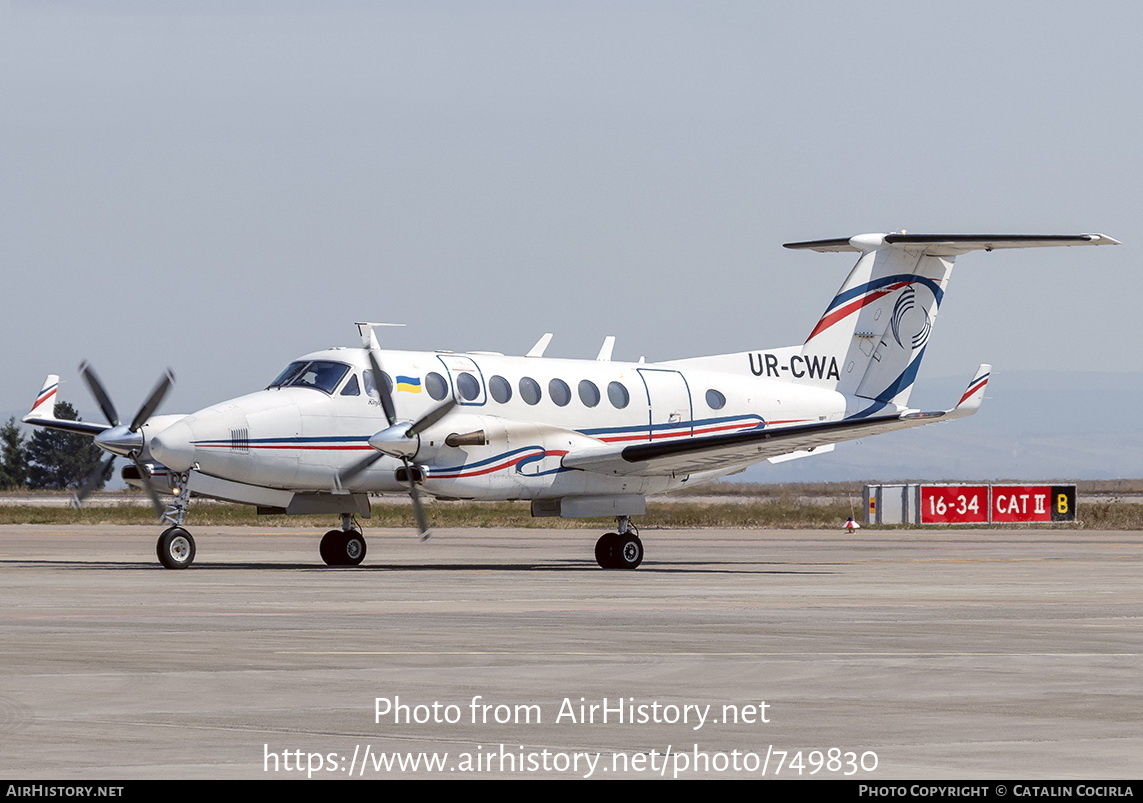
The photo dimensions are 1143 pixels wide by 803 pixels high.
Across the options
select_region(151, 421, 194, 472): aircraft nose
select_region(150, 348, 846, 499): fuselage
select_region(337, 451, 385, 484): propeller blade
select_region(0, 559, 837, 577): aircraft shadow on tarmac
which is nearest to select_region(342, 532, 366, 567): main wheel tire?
select_region(0, 559, 837, 577): aircraft shadow on tarmac

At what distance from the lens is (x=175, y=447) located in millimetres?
28469

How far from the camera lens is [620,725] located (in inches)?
417

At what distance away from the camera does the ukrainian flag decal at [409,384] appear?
30125 millimetres

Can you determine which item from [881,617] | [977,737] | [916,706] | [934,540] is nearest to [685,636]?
[881,617]

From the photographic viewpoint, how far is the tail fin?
1419 inches

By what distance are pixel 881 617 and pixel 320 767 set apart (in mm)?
11523

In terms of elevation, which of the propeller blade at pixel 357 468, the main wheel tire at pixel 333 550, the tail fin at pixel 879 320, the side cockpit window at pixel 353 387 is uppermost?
the tail fin at pixel 879 320

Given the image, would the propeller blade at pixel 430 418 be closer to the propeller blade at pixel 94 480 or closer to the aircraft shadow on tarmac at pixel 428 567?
the aircraft shadow on tarmac at pixel 428 567

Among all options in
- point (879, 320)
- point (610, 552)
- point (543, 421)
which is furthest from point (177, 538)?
point (879, 320)

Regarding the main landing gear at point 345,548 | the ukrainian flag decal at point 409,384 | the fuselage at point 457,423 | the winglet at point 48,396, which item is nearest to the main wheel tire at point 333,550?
the main landing gear at point 345,548

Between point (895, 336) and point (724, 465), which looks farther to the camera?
point (895, 336)

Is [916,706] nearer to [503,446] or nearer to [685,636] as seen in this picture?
[685,636]

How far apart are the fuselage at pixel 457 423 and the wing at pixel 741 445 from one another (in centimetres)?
44
